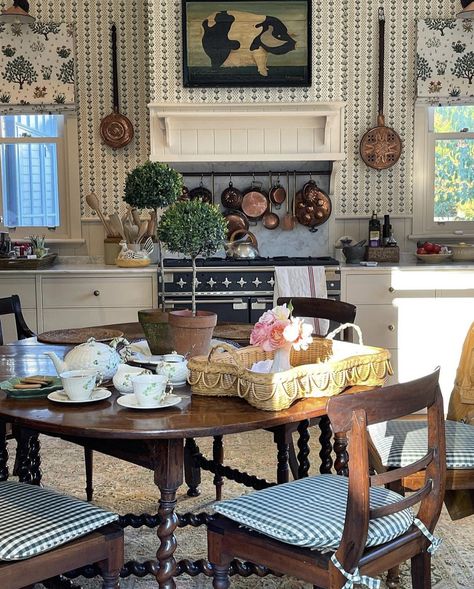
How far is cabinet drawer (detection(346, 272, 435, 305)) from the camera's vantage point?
4762 millimetres

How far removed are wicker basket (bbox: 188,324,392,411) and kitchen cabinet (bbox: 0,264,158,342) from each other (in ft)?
7.98

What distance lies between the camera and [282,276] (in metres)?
4.64

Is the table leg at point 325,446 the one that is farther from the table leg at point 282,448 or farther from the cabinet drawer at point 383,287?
the cabinet drawer at point 383,287

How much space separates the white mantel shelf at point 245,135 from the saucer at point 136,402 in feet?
9.86

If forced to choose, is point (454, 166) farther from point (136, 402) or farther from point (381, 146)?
point (136, 402)

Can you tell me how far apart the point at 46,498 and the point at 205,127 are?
3.32 metres

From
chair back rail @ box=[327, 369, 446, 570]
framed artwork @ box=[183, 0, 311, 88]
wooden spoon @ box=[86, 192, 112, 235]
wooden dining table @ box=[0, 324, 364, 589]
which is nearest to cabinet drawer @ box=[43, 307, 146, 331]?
→ wooden spoon @ box=[86, 192, 112, 235]

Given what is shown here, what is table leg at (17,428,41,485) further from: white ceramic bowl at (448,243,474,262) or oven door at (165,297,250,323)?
white ceramic bowl at (448,243,474,262)

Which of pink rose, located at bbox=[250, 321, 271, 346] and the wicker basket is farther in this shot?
pink rose, located at bbox=[250, 321, 271, 346]

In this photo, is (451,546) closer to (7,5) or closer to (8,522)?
(8,522)

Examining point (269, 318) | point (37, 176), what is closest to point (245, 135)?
point (37, 176)

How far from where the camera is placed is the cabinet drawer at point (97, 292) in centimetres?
478

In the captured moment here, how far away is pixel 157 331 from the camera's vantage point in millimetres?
2559

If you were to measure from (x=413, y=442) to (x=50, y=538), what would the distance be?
1251 millimetres
